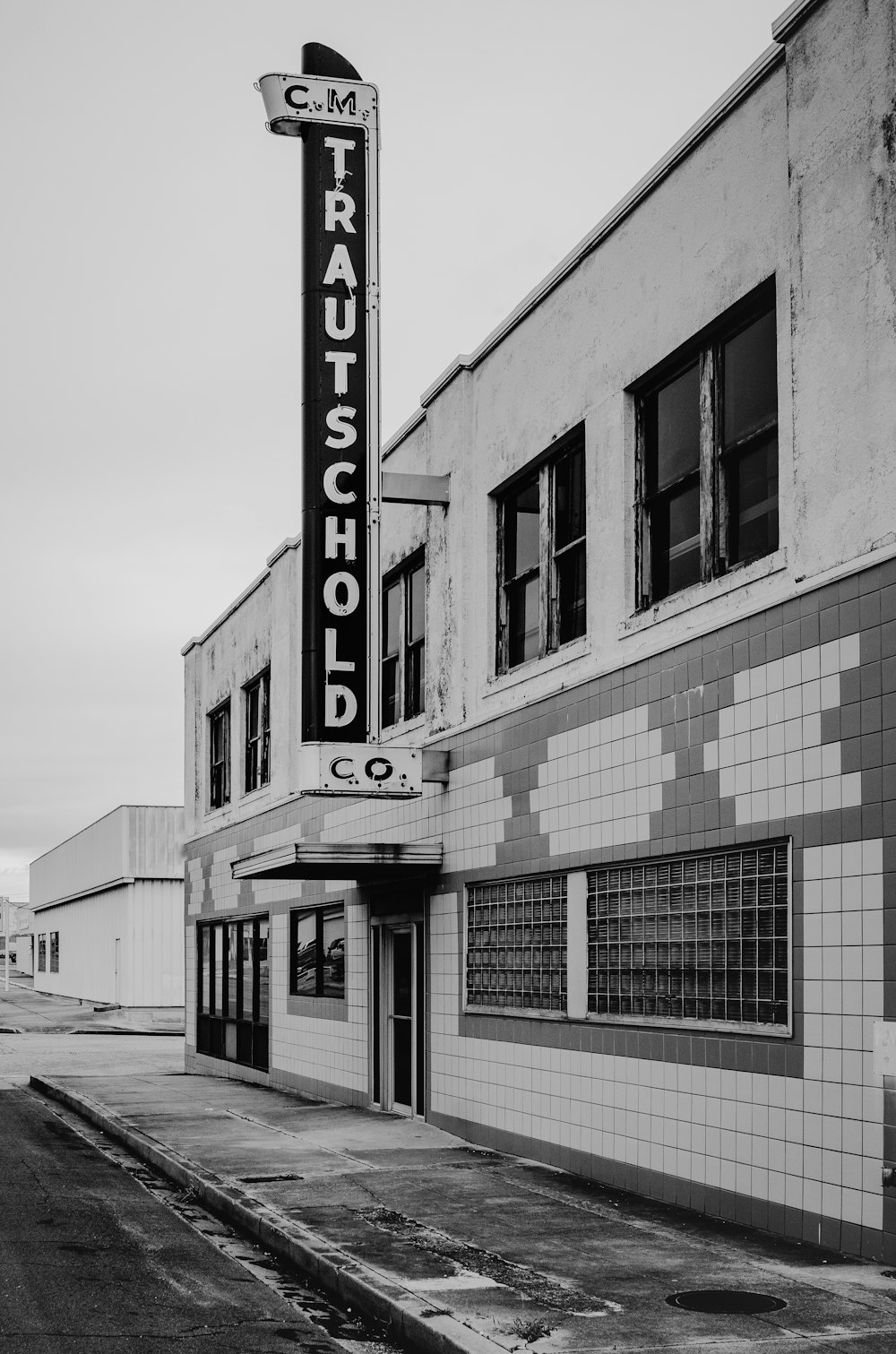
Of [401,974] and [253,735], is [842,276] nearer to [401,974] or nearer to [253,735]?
[401,974]

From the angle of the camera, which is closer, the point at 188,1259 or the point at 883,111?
the point at 883,111

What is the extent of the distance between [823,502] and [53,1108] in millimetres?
15426

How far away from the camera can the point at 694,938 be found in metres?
11.2

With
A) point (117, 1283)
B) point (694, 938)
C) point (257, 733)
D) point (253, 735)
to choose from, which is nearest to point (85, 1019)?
point (253, 735)

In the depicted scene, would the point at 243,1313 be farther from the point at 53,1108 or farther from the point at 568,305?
the point at 53,1108

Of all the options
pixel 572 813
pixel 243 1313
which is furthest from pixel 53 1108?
pixel 243 1313

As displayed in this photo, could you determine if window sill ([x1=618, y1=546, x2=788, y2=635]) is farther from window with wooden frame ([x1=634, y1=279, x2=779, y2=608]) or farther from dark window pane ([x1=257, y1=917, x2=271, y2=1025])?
dark window pane ([x1=257, y1=917, x2=271, y2=1025])

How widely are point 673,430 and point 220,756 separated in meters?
17.4

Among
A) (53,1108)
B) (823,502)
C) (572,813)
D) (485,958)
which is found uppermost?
(823,502)

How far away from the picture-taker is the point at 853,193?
9.50 m

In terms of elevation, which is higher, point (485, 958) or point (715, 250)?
point (715, 250)

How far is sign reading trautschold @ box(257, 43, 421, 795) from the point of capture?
46.4ft

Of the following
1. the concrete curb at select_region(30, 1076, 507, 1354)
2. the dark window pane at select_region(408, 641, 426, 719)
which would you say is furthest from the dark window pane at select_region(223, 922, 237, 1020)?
the concrete curb at select_region(30, 1076, 507, 1354)

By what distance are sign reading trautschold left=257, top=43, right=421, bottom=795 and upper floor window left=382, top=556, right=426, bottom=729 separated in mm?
2858
